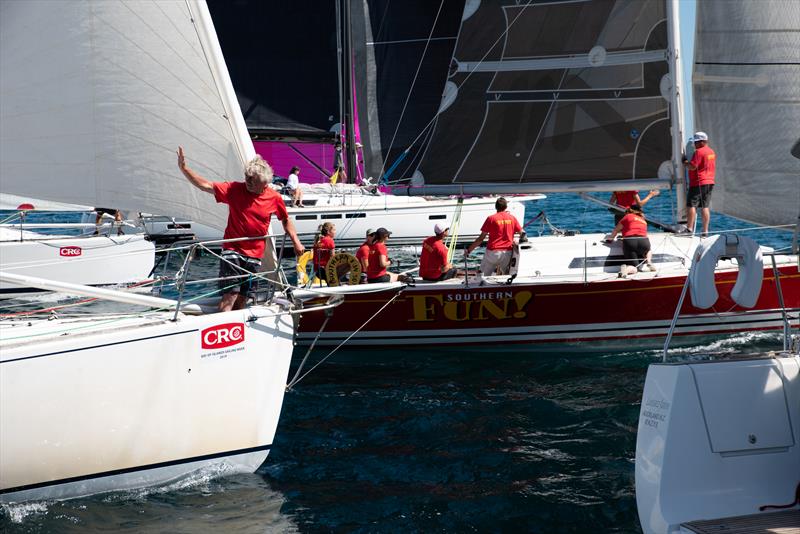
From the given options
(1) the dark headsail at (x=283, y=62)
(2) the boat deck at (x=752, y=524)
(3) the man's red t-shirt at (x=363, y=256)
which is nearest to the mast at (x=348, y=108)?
(1) the dark headsail at (x=283, y=62)

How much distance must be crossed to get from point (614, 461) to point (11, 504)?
552 centimetres

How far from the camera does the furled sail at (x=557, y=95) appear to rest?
43.8ft

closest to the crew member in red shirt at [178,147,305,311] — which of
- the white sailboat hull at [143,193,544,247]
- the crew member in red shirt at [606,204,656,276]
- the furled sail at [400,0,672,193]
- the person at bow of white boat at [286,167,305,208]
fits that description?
the furled sail at [400,0,672,193]

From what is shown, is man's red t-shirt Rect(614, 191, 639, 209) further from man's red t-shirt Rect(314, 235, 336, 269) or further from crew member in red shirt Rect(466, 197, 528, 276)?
man's red t-shirt Rect(314, 235, 336, 269)

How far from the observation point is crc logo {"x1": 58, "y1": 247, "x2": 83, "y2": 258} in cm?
1697

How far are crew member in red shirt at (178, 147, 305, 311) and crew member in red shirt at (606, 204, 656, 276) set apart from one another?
6.33 meters

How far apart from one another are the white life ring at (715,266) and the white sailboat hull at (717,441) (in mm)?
478

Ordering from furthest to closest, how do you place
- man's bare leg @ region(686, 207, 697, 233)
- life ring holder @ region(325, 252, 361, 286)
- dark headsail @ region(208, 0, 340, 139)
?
dark headsail @ region(208, 0, 340, 139), man's bare leg @ region(686, 207, 697, 233), life ring holder @ region(325, 252, 361, 286)

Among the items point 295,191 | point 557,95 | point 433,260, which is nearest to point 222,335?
point 433,260

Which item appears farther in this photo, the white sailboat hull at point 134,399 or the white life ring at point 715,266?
the white sailboat hull at point 134,399

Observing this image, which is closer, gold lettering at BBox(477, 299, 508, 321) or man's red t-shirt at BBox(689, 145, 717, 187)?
man's red t-shirt at BBox(689, 145, 717, 187)

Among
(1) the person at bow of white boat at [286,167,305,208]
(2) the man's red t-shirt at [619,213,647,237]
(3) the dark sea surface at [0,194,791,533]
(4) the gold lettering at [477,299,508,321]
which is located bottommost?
(3) the dark sea surface at [0,194,791,533]

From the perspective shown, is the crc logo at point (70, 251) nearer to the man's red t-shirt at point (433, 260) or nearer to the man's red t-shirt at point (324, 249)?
the man's red t-shirt at point (324, 249)

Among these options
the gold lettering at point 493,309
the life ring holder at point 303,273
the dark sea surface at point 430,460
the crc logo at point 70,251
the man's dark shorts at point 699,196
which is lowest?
the dark sea surface at point 430,460
